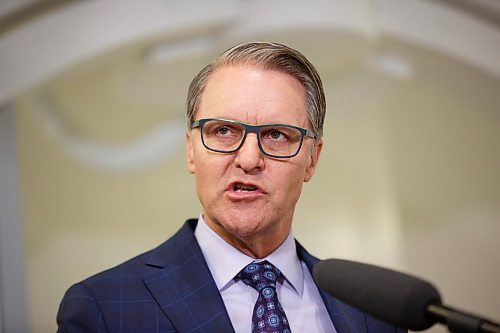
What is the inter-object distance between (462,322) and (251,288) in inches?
25.0

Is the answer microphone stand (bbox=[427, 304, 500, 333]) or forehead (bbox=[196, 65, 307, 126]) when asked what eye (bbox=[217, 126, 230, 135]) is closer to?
forehead (bbox=[196, 65, 307, 126])

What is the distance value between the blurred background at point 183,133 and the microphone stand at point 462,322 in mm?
2451

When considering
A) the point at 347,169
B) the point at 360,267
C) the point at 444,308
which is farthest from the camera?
the point at 347,169

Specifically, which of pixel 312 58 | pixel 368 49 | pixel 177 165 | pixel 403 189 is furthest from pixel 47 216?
pixel 403 189

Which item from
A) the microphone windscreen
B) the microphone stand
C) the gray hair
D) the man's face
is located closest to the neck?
the man's face

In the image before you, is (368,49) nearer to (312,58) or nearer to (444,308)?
(312,58)

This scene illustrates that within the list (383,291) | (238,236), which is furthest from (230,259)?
(383,291)

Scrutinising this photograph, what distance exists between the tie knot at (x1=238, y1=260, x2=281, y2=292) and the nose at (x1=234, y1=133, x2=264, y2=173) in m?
0.21

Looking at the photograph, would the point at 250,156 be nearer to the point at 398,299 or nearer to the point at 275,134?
the point at 275,134

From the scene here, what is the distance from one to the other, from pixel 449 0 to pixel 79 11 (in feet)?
6.06

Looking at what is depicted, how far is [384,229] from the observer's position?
414 centimetres

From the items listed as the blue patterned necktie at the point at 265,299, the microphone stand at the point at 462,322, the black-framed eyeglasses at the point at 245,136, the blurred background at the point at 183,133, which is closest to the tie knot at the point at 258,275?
the blue patterned necktie at the point at 265,299

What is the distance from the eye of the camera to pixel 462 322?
2.53 feet

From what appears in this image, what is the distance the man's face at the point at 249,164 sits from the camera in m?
1.29
